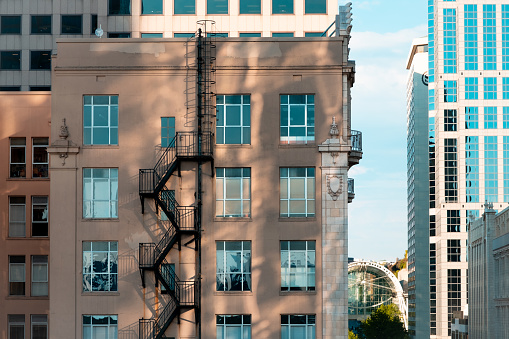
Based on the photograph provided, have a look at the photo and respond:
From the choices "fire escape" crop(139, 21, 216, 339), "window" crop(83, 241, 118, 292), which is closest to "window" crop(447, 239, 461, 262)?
"fire escape" crop(139, 21, 216, 339)

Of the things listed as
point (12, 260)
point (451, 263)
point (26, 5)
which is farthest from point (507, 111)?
point (12, 260)

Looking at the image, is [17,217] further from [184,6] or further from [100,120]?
[184,6]

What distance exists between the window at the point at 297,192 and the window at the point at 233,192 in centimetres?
205

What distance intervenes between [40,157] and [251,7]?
21469mm

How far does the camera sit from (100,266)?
51344 mm

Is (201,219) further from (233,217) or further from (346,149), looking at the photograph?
(346,149)

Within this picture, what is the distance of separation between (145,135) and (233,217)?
7326 mm

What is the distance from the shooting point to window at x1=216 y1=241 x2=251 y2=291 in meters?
51.1

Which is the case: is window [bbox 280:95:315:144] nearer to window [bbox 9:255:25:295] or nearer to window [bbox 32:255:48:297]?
window [bbox 32:255:48:297]

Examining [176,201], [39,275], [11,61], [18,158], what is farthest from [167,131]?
[11,61]

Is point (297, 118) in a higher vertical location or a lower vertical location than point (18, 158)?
higher

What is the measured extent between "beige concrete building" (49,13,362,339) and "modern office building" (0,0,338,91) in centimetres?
1703

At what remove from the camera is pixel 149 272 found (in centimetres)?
5106

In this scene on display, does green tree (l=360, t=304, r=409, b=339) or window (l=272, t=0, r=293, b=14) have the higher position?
window (l=272, t=0, r=293, b=14)
